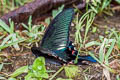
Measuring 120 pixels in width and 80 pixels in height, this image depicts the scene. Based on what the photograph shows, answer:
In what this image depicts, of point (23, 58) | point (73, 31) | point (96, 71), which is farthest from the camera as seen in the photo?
point (73, 31)

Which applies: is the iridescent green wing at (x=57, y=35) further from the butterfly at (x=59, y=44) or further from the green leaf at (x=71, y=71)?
the green leaf at (x=71, y=71)

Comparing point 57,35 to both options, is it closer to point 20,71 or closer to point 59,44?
point 59,44

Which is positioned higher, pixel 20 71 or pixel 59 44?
pixel 59 44

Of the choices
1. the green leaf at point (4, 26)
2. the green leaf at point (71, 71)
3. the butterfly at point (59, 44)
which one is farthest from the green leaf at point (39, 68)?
the green leaf at point (4, 26)

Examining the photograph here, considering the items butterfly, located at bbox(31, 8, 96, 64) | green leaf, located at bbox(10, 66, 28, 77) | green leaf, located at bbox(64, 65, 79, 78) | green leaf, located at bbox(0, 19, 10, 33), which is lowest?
green leaf, located at bbox(64, 65, 79, 78)

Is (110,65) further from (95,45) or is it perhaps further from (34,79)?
(34,79)

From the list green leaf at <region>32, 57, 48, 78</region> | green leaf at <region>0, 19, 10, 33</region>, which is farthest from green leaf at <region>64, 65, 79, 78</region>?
green leaf at <region>0, 19, 10, 33</region>

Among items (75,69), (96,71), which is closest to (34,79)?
(75,69)

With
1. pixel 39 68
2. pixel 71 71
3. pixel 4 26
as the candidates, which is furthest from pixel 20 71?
pixel 4 26

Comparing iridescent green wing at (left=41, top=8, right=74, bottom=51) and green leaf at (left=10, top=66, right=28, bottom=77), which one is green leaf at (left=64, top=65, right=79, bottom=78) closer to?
iridescent green wing at (left=41, top=8, right=74, bottom=51)
